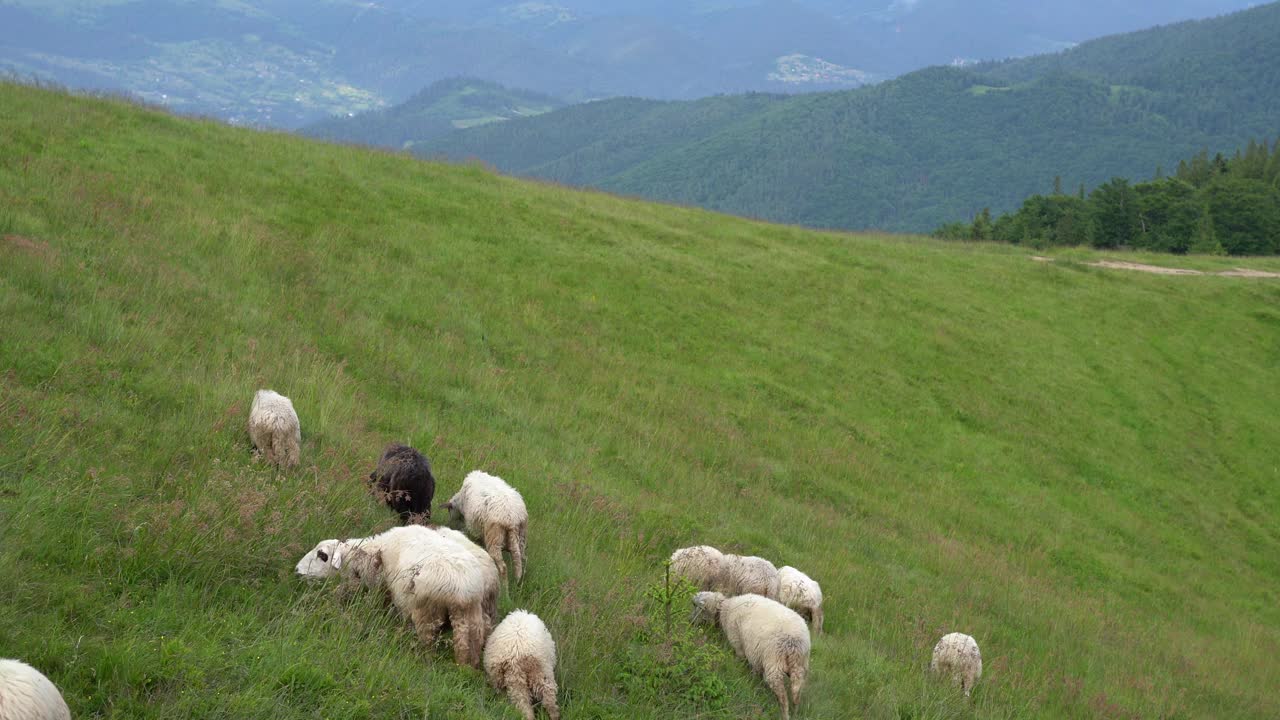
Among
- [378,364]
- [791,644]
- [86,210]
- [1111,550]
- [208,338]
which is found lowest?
[1111,550]

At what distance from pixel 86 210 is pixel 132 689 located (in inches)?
474

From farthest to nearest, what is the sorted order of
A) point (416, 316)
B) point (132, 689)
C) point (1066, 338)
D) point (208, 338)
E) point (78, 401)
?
point (1066, 338), point (416, 316), point (208, 338), point (78, 401), point (132, 689)

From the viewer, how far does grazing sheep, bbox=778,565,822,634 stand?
367 inches

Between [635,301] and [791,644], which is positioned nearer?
[791,644]

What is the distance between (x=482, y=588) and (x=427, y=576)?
39 cm

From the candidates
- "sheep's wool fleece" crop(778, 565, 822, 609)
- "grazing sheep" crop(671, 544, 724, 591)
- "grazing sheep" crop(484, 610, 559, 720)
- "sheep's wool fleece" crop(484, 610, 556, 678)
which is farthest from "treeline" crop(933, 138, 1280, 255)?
"grazing sheep" crop(484, 610, 559, 720)

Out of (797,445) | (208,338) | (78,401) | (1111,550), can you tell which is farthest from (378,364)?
(1111,550)

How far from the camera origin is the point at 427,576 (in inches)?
225

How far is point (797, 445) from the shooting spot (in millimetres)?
17719

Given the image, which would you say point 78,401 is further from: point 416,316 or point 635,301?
point 635,301

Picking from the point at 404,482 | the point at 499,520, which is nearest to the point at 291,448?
the point at 404,482

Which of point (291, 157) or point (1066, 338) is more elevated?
point (291, 157)

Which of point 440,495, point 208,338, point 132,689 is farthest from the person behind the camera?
point 208,338

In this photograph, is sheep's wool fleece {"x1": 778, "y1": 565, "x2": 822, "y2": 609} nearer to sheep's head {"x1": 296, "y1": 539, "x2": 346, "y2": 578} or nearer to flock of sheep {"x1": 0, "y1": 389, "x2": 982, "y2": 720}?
flock of sheep {"x1": 0, "y1": 389, "x2": 982, "y2": 720}
